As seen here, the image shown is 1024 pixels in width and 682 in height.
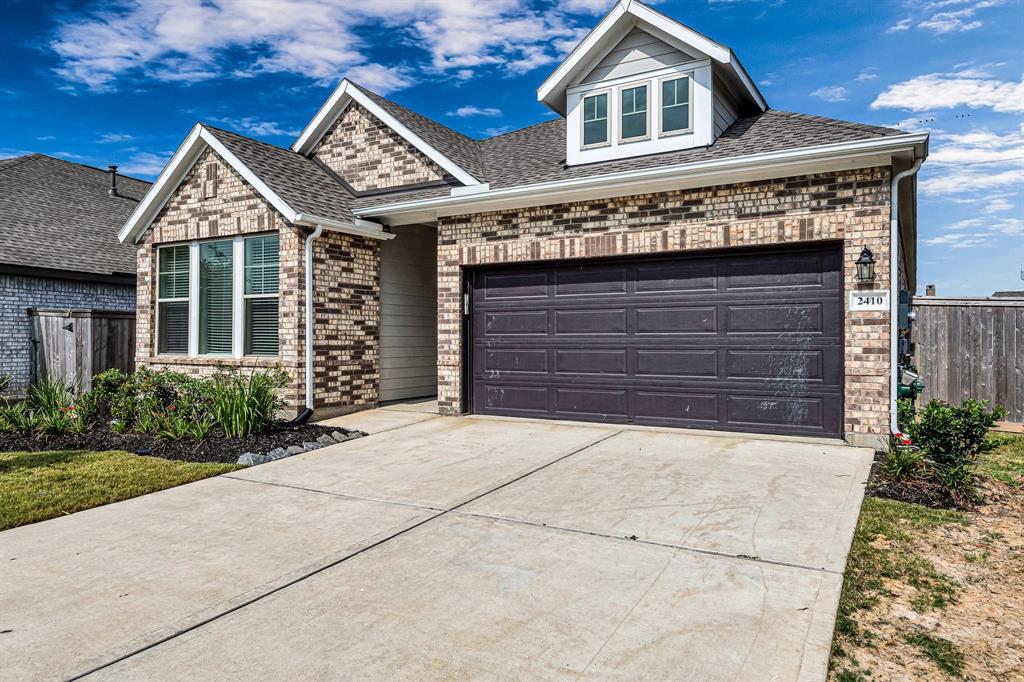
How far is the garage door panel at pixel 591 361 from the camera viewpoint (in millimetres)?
8961

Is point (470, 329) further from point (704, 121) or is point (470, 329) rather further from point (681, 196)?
point (704, 121)

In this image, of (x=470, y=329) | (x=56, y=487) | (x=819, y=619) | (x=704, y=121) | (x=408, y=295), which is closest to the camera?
(x=819, y=619)

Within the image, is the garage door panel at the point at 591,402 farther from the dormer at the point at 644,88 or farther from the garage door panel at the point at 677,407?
the dormer at the point at 644,88

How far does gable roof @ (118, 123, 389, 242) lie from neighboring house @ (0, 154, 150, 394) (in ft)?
11.5

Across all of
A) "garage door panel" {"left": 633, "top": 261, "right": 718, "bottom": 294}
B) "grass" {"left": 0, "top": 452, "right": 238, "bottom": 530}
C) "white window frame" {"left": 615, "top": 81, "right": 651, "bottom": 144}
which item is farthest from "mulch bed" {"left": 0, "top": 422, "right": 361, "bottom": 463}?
"white window frame" {"left": 615, "top": 81, "right": 651, "bottom": 144}

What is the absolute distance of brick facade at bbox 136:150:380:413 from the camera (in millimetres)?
9883

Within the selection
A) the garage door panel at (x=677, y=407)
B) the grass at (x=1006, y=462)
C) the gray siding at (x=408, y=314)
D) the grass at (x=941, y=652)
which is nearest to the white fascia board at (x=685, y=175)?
the gray siding at (x=408, y=314)

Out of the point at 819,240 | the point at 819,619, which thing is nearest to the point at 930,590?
the point at 819,619

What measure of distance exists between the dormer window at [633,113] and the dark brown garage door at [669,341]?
83.0 inches

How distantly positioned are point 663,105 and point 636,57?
93 cm

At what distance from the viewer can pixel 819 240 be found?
7582 mm

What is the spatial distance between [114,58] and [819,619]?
16.9m

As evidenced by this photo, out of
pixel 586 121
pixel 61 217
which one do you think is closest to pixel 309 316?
pixel 586 121

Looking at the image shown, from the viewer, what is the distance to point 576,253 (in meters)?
9.07
